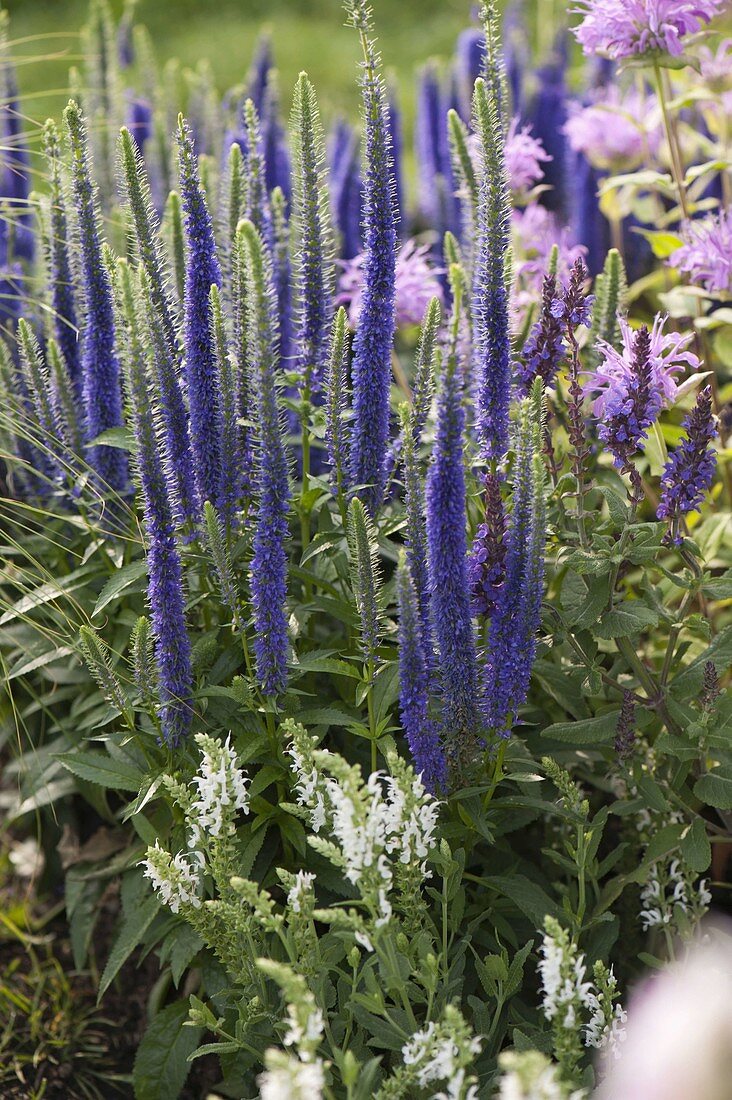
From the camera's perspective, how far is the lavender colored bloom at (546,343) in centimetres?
232

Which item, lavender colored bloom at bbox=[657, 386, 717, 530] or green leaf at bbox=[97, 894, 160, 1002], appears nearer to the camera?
lavender colored bloom at bbox=[657, 386, 717, 530]

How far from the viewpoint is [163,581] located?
7.32 ft

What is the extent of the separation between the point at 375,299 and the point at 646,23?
1.22 meters

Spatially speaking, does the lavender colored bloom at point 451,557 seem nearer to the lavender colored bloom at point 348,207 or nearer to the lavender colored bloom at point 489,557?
the lavender colored bloom at point 489,557

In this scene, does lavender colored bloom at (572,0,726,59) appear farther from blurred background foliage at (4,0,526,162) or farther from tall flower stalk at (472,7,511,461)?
blurred background foliage at (4,0,526,162)

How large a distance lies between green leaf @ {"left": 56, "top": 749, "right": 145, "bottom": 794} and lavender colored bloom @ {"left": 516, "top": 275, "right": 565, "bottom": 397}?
1.19 metres

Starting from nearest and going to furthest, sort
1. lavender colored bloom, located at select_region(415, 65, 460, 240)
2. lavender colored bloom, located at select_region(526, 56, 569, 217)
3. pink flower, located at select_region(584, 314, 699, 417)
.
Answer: pink flower, located at select_region(584, 314, 699, 417) < lavender colored bloom, located at select_region(415, 65, 460, 240) < lavender colored bloom, located at select_region(526, 56, 569, 217)

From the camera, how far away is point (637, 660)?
7.93 ft

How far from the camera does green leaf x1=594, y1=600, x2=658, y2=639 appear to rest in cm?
226

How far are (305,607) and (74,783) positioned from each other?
2.95 feet

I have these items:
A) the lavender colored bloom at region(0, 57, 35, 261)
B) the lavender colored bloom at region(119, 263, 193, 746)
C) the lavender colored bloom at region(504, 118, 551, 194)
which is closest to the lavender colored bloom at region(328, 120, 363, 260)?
the lavender colored bloom at region(504, 118, 551, 194)

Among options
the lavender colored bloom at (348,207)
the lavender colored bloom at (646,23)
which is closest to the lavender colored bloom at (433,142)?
the lavender colored bloom at (348,207)

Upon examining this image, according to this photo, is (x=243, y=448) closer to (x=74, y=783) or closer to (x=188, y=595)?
(x=188, y=595)

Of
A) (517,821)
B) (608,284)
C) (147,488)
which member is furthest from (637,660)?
(147,488)
